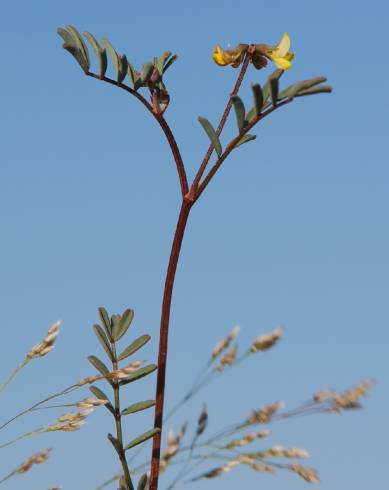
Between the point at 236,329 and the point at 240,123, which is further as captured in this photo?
the point at 240,123

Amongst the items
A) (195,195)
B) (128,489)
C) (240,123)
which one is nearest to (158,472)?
(128,489)

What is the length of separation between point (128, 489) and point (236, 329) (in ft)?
1.33

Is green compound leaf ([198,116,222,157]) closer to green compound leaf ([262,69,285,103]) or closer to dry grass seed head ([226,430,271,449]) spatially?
green compound leaf ([262,69,285,103])

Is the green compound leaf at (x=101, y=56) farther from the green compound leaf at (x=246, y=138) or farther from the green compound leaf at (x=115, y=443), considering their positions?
the green compound leaf at (x=115, y=443)

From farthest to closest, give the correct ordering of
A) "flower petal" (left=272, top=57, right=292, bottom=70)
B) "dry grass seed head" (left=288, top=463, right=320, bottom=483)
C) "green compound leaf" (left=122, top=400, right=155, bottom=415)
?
"flower petal" (left=272, top=57, right=292, bottom=70), "green compound leaf" (left=122, top=400, right=155, bottom=415), "dry grass seed head" (left=288, top=463, right=320, bottom=483)

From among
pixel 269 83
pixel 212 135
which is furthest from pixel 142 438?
pixel 269 83

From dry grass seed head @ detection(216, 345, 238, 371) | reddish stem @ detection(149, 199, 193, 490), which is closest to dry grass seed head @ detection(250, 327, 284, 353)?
dry grass seed head @ detection(216, 345, 238, 371)

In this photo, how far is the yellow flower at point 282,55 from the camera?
1.92 meters

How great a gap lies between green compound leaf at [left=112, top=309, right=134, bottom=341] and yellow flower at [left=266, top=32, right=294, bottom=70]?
0.65m

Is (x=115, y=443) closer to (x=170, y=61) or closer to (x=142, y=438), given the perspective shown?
(x=142, y=438)

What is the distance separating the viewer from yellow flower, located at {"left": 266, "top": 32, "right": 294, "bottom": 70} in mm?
1923

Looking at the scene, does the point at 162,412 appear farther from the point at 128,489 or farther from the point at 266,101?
the point at 266,101

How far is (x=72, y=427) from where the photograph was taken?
60.7 inches

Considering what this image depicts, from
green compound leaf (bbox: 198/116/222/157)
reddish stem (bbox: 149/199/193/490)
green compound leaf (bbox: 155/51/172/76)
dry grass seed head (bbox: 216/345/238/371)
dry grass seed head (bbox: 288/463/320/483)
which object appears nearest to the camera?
dry grass seed head (bbox: 288/463/320/483)
